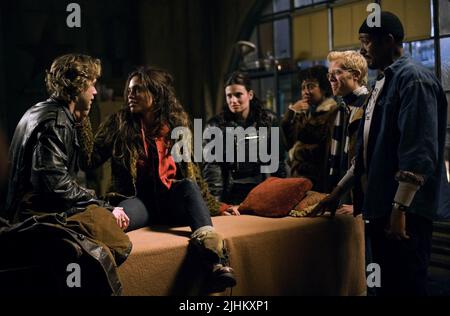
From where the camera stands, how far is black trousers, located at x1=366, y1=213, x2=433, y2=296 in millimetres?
2236

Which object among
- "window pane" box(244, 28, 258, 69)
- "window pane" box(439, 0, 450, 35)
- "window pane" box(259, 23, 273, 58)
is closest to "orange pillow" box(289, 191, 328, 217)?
"window pane" box(439, 0, 450, 35)

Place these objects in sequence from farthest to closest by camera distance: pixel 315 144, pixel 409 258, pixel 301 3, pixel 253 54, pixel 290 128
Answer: pixel 253 54 < pixel 301 3 < pixel 290 128 < pixel 315 144 < pixel 409 258

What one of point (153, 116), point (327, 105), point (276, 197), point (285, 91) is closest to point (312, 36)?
point (285, 91)

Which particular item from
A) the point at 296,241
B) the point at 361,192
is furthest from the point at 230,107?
the point at 361,192

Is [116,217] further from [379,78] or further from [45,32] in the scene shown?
[45,32]

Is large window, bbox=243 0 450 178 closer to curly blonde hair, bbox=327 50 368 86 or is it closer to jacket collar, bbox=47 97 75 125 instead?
curly blonde hair, bbox=327 50 368 86

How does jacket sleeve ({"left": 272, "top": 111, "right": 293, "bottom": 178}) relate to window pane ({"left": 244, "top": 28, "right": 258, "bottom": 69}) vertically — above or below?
below

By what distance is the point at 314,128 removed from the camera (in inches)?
141

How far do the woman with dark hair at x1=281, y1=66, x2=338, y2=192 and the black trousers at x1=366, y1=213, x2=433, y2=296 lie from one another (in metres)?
1.22

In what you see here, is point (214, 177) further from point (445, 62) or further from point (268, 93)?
point (268, 93)

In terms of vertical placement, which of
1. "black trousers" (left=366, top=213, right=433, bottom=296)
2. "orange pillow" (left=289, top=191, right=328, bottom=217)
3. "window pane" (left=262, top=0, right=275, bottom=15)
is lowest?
"black trousers" (left=366, top=213, right=433, bottom=296)

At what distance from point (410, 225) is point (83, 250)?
4.11 ft

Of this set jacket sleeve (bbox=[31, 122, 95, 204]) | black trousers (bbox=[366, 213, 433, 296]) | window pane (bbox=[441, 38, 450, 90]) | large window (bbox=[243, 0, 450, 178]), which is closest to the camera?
black trousers (bbox=[366, 213, 433, 296])

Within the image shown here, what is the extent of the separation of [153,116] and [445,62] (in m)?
2.28
